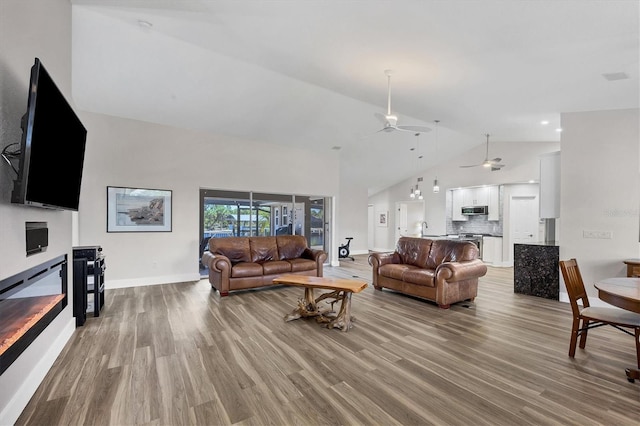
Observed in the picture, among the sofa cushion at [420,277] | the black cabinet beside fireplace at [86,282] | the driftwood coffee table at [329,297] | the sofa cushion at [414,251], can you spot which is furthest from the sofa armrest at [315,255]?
the black cabinet beside fireplace at [86,282]

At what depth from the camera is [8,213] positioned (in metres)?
1.87

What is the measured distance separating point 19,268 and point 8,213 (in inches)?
15.6

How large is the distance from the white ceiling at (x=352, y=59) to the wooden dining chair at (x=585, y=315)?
2227 millimetres

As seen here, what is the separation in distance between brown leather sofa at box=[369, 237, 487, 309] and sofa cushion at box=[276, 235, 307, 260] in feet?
5.27

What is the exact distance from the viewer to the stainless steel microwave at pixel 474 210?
8.74m

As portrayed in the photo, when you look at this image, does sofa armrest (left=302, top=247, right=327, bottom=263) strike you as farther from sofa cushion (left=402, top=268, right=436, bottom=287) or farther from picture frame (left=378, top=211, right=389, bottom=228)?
picture frame (left=378, top=211, right=389, bottom=228)

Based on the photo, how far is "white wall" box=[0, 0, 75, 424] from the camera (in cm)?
182

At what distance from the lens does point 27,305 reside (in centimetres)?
216

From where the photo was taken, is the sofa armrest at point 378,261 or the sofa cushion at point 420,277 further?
the sofa armrest at point 378,261

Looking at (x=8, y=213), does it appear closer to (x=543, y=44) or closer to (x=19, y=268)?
(x=19, y=268)

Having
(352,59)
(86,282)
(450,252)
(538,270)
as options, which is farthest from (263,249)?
(538,270)

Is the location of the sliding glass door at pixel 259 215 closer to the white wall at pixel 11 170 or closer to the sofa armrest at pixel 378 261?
the sofa armrest at pixel 378 261

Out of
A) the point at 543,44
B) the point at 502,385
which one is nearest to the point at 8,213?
the point at 502,385

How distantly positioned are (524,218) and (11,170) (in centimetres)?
1017
